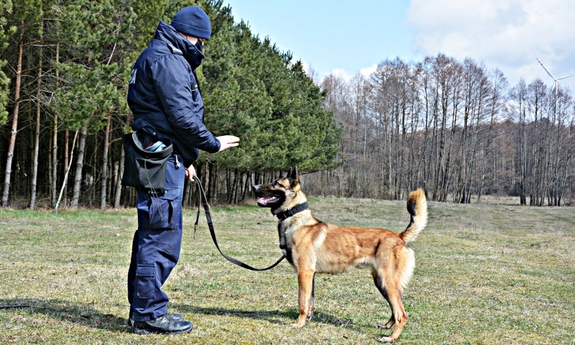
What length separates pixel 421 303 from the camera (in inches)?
283

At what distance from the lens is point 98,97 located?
18906 millimetres

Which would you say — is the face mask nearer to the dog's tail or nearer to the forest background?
the dog's tail

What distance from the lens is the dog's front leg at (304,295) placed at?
535 centimetres

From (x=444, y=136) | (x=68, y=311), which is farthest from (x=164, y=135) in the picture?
(x=444, y=136)

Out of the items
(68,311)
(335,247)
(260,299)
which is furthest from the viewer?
(260,299)

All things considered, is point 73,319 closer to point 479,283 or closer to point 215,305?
point 215,305

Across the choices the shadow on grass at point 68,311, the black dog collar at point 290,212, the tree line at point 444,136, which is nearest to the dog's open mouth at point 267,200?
the black dog collar at point 290,212

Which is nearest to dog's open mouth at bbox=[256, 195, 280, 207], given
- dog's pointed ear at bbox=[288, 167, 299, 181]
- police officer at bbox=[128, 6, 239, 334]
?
dog's pointed ear at bbox=[288, 167, 299, 181]

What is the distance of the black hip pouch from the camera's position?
425 centimetres

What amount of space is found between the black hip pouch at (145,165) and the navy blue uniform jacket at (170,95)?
4.6 inches

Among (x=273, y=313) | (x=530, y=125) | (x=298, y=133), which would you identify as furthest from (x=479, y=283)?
(x=530, y=125)

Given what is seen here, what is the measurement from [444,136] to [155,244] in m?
58.4

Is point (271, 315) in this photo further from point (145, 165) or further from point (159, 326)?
point (145, 165)

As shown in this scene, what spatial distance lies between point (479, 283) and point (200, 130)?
7177mm
